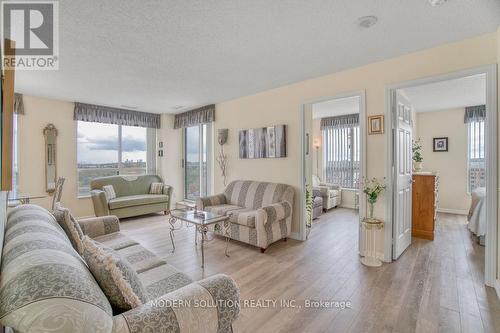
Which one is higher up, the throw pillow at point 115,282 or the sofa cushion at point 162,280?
the throw pillow at point 115,282

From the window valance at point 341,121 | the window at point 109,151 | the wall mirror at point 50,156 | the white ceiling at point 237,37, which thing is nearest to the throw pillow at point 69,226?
the white ceiling at point 237,37

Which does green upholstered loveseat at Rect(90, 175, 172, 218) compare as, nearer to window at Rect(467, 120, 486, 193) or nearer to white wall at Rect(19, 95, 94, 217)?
white wall at Rect(19, 95, 94, 217)

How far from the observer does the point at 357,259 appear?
2980 millimetres

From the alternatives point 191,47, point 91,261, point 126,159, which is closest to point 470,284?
point 91,261

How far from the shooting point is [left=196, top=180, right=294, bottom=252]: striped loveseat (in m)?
3.21

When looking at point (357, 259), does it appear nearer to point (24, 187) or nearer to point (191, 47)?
point (191, 47)

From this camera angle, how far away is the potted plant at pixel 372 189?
288cm

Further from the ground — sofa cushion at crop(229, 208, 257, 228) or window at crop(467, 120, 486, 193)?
window at crop(467, 120, 486, 193)

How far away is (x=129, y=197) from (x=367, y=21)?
528cm

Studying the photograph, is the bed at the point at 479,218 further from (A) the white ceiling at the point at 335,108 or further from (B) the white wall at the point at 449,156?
(A) the white ceiling at the point at 335,108

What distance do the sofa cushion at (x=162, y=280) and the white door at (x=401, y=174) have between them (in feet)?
8.61

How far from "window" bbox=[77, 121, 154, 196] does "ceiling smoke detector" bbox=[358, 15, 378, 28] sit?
5.57 meters

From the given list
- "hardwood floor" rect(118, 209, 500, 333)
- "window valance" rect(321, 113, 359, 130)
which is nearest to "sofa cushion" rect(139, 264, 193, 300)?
"hardwood floor" rect(118, 209, 500, 333)

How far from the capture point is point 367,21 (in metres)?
2.09
